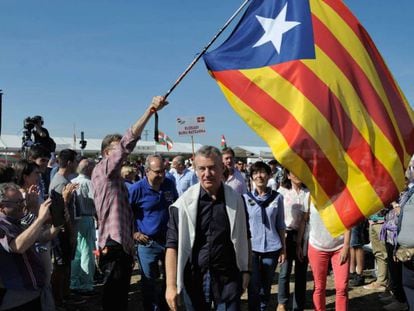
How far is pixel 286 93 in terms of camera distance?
3.56 metres

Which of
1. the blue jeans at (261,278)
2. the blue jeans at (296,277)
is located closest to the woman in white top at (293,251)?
the blue jeans at (296,277)

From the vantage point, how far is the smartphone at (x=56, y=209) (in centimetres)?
351

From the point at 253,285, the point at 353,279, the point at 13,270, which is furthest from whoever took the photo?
the point at 353,279

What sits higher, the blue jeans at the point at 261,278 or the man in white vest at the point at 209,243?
the man in white vest at the point at 209,243

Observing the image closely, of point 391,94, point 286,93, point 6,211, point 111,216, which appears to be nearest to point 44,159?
point 111,216

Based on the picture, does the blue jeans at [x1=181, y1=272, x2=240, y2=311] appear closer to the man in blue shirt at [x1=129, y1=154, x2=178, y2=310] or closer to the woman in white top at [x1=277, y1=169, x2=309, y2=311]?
the man in blue shirt at [x1=129, y1=154, x2=178, y2=310]

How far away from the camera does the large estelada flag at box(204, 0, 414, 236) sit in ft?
11.1

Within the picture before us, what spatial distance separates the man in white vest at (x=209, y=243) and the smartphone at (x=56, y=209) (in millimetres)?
917

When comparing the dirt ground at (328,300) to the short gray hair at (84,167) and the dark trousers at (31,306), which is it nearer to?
the short gray hair at (84,167)

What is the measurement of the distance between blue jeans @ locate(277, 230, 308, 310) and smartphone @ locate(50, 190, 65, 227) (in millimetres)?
3029

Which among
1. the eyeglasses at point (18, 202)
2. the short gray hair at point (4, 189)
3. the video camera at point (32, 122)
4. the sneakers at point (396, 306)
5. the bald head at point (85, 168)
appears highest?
the video camera at point (32, 122)

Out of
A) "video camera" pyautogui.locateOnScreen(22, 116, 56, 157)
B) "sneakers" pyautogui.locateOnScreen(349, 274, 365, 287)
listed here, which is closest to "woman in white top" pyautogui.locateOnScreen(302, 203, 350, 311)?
"sneakers" pyautogui.locateOnScreen(349, 274, 365, 287)

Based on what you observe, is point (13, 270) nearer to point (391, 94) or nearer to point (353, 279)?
point (391, 94)

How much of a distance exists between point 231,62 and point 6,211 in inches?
85.3
